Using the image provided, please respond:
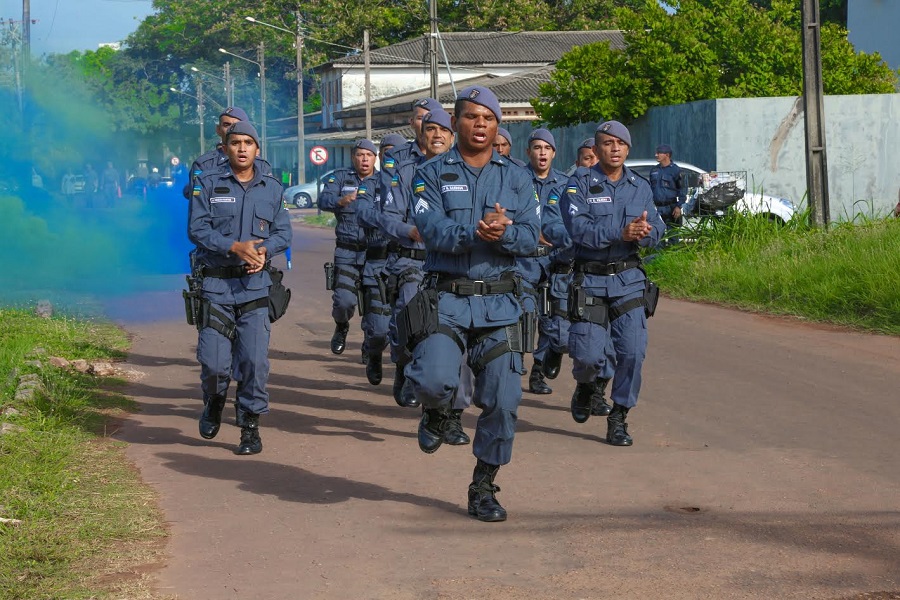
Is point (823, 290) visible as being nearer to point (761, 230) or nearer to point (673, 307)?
point (673, 307)

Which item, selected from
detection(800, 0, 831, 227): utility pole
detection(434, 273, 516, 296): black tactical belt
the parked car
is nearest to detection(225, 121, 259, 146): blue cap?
detection(434, 273, 516, 296): black tactical belt

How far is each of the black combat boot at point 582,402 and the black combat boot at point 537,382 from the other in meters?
1.59

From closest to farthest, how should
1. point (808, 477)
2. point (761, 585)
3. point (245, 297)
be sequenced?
point (761, 585) → point (808, 477) → point (245, 297)

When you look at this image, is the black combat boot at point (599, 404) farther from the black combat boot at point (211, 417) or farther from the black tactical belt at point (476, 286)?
the black tactical belt at point (476, 286)

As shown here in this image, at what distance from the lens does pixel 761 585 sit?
526 cm

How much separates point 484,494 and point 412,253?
3544 mm

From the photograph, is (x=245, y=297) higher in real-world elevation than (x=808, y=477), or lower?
higher

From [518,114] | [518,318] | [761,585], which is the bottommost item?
[761,585]

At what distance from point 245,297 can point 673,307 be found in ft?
28.6

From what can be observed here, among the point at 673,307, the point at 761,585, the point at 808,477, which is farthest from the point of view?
the point at 673,307

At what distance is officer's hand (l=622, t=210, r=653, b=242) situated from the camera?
26.0 feet

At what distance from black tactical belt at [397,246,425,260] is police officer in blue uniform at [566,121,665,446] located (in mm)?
1571

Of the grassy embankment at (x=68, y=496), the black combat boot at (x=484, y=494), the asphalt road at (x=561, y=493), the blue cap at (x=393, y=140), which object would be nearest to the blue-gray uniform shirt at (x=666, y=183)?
the asphalt road at (x=561, y=493)

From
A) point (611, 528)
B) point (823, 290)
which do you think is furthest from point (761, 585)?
point (823, 290)
